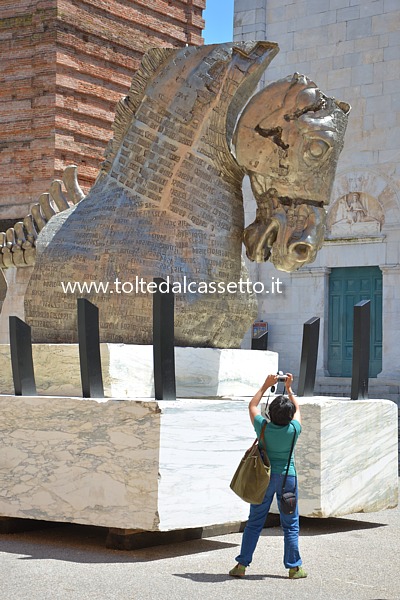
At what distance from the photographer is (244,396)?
6734 mm

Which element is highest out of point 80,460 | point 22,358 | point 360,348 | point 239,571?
point 22,358

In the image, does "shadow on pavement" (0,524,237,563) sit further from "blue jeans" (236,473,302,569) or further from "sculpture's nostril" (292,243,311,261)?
"sculpture's nostril" (292,243,311,261)

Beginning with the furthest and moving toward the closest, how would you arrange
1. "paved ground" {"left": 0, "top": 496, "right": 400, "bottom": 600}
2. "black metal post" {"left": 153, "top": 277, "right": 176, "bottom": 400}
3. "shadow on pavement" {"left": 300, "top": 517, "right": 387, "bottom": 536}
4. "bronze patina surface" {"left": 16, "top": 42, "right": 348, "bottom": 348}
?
"bronze patina surface" {"left": 16, "top": 42, "right": 348, "bottom": 348} → "shadow on pavement" {"left": 300, "top": 517, "right": 387, "bottom": 536} → "black metal post" {"left": 153, "top": 277, "right": 176, "bottom": 400} → "paved ground" {"left": 0, "top": 496, "right": 400, "bottom": 600}

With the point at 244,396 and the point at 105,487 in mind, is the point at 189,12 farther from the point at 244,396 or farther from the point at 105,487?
the point at 105,487

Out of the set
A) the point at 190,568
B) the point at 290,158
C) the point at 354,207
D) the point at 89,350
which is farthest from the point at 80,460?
the point at 354,207

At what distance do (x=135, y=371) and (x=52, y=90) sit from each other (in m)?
12.3

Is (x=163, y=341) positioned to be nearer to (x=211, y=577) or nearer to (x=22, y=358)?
(x=22, y=358)

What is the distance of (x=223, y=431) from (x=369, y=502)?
150 cm

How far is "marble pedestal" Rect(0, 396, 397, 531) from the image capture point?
210 inches

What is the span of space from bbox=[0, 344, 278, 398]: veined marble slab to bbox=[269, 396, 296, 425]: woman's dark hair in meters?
1.27

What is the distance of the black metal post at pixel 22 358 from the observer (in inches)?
230

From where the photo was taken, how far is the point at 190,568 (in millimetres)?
5031

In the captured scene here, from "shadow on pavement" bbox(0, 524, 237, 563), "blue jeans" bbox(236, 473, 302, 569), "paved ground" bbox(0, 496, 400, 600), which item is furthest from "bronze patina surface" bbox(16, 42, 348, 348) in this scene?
"blue jeans" bbox(236, 473, 302, 569)

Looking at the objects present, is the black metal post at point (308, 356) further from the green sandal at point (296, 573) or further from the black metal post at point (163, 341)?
the green sandal at point (296, 573)
